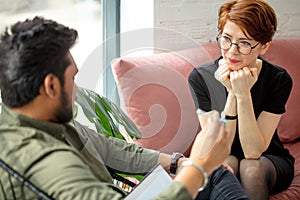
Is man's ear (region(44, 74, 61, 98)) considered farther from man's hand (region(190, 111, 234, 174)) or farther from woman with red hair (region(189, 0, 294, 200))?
woman with red hair (region(189, 0, 294, 200))

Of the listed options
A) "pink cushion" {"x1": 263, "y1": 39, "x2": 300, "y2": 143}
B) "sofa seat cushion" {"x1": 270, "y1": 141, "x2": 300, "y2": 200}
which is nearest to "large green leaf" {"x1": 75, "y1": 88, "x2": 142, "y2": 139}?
"sofa seat cushion" {"x1": 270, "y1": 141, "x2": 300, "y2": 200}

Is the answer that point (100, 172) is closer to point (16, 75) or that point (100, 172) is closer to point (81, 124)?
point (81, 124)

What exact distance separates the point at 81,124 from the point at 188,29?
1282 millimetres

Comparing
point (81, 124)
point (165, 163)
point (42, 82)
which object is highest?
point (42, 82)

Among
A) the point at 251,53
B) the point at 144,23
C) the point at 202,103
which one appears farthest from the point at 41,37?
the point at 144,23

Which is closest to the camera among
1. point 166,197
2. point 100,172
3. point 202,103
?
point 166,197

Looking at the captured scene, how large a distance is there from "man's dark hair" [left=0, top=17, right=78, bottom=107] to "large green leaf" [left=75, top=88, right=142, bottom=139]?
1.32ft

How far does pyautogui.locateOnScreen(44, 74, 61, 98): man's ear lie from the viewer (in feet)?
3.78

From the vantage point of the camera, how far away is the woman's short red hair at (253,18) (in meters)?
1.90

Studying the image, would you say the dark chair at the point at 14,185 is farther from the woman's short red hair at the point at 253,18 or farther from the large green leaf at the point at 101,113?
the woman's short red hair at the point at 253,18

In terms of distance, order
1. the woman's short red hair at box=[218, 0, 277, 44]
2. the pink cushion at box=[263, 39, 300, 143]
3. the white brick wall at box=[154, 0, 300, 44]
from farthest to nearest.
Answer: the white brick wall at box=[154, 0, 300, 44] < the pink cushion at box=[263, 39, 300, 143] < the woman's short red hair at box=[218, 0, 277, 44]

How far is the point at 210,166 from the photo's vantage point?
1193 millimetres

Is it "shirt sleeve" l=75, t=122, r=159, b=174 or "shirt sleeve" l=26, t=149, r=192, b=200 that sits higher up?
"shirt sleeve" l=26, t=149, r=192, b=200

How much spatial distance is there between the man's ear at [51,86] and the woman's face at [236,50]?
89cm
